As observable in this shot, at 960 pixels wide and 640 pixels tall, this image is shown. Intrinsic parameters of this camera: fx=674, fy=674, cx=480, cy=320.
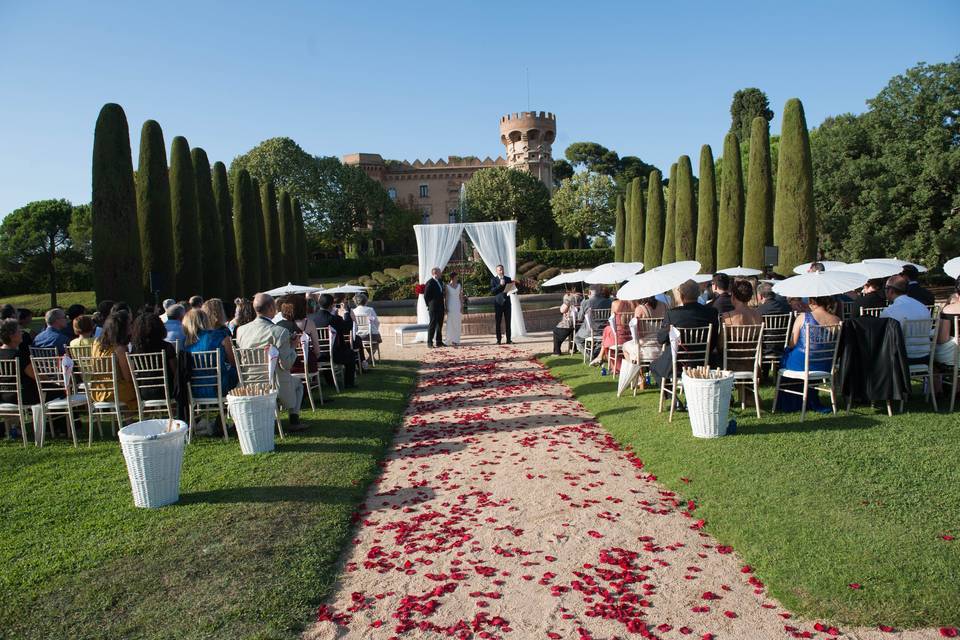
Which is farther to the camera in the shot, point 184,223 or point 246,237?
point 246,237

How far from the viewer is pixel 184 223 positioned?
60.6 ft

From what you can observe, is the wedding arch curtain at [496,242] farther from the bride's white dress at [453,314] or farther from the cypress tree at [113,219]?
the cypress tree at [113,219]

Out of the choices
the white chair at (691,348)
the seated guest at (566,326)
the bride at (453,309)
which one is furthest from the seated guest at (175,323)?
the bride at (453,309)

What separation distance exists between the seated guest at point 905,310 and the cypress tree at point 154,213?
1562cm

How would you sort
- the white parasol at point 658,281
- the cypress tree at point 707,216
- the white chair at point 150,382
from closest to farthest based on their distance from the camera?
the white chair at point 150,382 < the white parasol at point 658,281 < the cypress tree at point 707,216

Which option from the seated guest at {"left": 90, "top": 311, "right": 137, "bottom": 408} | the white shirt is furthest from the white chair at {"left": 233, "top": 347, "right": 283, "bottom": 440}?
the white shirt

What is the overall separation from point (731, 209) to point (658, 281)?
1653cm

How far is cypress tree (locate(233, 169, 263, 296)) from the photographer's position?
22938 mm

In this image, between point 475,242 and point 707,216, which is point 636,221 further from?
point 475,242

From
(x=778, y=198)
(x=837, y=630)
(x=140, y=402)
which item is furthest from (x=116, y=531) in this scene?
(x=778, y=198)

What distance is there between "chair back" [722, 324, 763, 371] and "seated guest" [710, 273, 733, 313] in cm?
158

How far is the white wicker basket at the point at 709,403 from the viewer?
5824 millimetres

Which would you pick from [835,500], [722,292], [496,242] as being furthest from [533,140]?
[835,500]

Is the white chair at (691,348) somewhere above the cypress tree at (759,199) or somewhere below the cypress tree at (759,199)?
below
